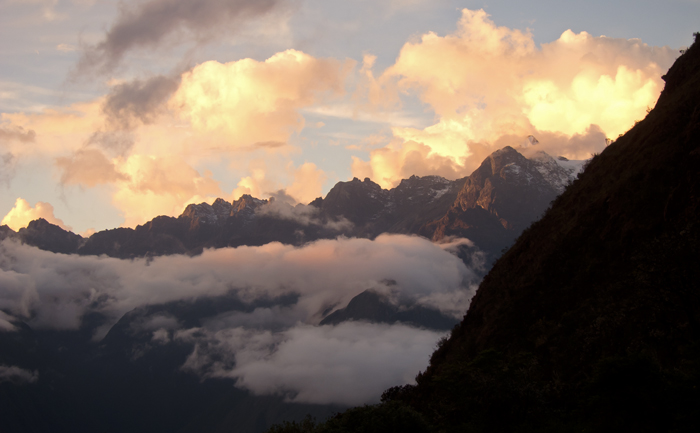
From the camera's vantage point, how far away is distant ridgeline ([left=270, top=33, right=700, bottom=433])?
122 ft

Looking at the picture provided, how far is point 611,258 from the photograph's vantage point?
59.6m

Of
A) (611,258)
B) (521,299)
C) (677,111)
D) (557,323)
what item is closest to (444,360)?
(521,299)

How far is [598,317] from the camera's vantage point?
53.7 m

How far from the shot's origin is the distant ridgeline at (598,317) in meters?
37.3

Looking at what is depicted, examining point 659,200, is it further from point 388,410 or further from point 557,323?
point 388,410

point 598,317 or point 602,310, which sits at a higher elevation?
point 602,310

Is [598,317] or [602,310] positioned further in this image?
[602,310]

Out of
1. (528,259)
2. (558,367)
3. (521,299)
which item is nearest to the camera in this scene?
(558,367)

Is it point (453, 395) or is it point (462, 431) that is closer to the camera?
point (462, 431)

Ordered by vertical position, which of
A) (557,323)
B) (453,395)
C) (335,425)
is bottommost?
(335,425)

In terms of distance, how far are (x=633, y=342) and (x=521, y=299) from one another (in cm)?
2166

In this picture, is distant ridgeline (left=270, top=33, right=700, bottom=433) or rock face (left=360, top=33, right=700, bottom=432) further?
distant ridgeline (left=270, top=33, right=700, bottom=433)

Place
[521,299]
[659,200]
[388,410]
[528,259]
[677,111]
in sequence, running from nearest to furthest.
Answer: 1. [388,410]
2. [659,200]
3. [677,111]
4. [521,299]
5. [528,259]

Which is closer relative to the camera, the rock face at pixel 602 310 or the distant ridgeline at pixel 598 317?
the rock face at pixel 602 310
